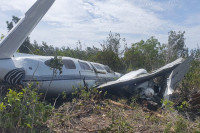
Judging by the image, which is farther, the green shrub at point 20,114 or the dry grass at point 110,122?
the dry grass at point 110,122

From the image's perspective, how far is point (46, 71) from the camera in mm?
8695

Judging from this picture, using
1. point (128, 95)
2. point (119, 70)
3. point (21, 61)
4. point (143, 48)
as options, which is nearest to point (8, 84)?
point (21, 61)

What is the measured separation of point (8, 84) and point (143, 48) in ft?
81.4

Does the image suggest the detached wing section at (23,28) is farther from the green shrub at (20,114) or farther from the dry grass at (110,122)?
the green shrub at (20,114)

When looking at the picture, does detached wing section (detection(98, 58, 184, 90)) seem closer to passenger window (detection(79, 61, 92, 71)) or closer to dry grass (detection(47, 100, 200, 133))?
passenger window (detection(79, 61, 92, 71))

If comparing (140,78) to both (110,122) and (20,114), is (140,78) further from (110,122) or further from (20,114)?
(20,114)


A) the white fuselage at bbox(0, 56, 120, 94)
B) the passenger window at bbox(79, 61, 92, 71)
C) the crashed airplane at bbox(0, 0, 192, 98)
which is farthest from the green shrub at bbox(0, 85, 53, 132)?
the passenger window at bbox(79, 61, 92, 71)

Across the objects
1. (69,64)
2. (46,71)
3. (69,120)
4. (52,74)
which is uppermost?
(69,64)

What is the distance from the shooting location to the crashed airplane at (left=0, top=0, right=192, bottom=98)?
25.4 feet

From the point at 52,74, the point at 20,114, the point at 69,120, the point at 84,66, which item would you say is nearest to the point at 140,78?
the point at 84,66

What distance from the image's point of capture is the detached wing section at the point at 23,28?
7.52 metres

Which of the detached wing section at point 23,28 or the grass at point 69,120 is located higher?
the detached wing section at point 23,28

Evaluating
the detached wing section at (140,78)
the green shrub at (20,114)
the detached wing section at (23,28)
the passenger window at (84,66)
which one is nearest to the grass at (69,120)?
the green shrub at (20,114)

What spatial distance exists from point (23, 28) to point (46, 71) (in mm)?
2013
